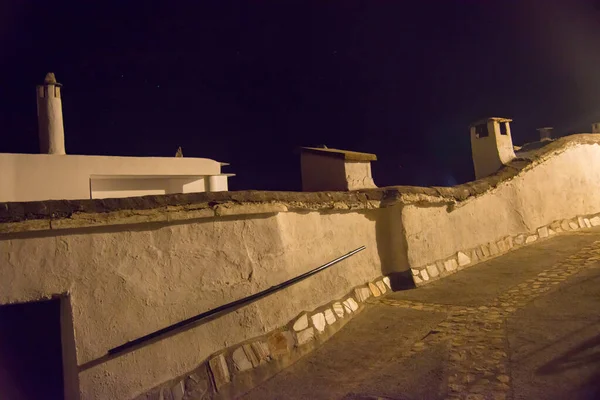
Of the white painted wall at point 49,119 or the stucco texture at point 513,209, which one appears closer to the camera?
the stucco texture at point 513,209

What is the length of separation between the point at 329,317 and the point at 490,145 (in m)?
6.47

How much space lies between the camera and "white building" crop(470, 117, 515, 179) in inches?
378

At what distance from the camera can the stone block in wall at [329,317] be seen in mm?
5172

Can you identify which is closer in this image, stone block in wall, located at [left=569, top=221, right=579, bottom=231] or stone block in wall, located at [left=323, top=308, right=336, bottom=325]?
stone block in wall, located at [left=323, top=308, right=336, bottom=325]

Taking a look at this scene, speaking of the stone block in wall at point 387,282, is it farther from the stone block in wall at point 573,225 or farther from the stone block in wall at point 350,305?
the stone block in wall at point 573,225

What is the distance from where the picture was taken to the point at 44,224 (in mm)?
3379

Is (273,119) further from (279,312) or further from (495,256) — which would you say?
(279,312)

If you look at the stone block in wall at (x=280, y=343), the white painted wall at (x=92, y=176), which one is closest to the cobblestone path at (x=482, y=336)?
the stone block in wall at (x=280, y=343)

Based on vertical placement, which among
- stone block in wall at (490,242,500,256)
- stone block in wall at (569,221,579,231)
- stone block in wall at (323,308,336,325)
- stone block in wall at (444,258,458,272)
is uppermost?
stone block in wall at (569,221,579,231)

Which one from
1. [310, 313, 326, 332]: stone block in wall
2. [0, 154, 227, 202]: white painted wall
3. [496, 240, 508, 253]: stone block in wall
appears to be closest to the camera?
[310, 313, 326, 332]: stone block in wall

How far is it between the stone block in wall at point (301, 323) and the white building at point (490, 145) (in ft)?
20.6

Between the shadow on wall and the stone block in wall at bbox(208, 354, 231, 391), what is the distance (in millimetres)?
3118

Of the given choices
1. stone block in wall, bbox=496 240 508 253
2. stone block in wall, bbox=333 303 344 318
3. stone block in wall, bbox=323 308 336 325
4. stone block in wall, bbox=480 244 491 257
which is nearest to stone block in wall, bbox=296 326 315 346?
stone block in wall, bbox=323 308 336 325

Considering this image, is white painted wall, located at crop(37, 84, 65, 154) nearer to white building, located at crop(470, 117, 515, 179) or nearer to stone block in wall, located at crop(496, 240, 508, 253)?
white building, located at crop(470, 117, 515, 179)
